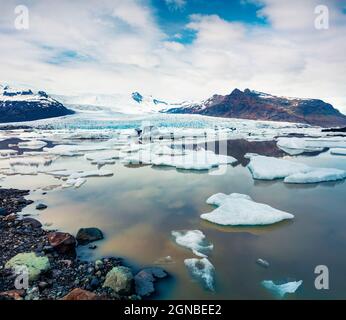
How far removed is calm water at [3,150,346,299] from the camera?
14.2 ft

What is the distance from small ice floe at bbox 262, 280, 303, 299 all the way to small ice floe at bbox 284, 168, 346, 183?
20.4 feet

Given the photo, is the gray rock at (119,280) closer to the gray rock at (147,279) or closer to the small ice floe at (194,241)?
the gray rock at (147,279)

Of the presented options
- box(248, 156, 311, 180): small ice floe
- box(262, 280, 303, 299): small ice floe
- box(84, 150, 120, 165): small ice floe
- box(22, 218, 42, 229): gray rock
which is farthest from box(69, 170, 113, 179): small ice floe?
box(262, 280, 303, 299): small ice floe

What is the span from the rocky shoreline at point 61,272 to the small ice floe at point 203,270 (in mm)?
464

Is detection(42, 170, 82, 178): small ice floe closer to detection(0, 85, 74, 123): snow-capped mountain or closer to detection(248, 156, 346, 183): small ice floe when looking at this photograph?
detection(248, 156, 346, 183): small ice floe

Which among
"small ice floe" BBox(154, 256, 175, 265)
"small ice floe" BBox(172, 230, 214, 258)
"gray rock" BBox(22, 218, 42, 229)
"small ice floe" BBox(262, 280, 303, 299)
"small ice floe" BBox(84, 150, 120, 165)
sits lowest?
"small ice floe" BBox(262, 280, 303, 299)

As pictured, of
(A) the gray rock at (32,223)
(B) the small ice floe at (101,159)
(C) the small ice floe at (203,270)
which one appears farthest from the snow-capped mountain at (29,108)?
(C) the small ice floe at (203,270)

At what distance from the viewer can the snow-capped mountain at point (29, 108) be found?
8306 cm

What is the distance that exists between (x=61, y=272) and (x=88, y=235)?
1238 mm

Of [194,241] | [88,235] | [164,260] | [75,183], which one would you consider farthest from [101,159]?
[164,260]

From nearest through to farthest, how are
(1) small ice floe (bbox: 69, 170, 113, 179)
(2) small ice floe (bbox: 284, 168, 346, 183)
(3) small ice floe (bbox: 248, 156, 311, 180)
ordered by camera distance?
(2) small ice floe (bbox: 284, 168, 346, 183), (3) small ice floe (bbox: 248, 156, 311, 180), (1) small ice floe (bbox: 69, 170, 113, 179)

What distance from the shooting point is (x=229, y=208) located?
6.79m

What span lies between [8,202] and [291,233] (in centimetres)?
696
